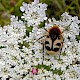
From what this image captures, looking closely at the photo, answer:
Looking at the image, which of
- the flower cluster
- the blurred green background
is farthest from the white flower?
the blurred green background

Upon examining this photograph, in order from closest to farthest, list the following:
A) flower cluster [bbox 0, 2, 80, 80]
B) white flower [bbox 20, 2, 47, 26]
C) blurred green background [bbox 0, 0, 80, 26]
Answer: flower cluster [bbox 0, 2, 80, 80]
white flower [bbox 20, 2, 47, 26]
blurred green background [bbox 0, 0, 80, 26]

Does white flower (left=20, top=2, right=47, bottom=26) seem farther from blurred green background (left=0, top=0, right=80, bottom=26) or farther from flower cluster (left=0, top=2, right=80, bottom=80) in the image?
blurred green background (left=0, top=0, right=80, bottom=26)

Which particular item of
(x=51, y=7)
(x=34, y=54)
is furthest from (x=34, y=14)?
(x=51, y=7)

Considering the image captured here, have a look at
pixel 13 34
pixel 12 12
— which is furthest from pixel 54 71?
pixel 12 12

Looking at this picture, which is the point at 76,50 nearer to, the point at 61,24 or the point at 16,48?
the point at 61,24

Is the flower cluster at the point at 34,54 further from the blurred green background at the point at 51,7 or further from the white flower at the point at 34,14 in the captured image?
the blurred green background at the point at 51,7

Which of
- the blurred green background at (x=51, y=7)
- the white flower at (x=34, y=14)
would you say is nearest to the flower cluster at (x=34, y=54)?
the white flower at (x=34, y=14)

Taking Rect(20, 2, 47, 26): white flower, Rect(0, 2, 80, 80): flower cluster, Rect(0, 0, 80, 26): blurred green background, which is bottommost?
Rect(0, 2, 80, 80): flower cluster
